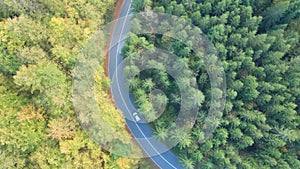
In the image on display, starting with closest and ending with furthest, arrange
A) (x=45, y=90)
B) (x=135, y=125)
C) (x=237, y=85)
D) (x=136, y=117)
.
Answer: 1. (x=45, y=90)
2. (x=237, y=85)
3. (x=136, y=117)
4. (x=135, y=125)

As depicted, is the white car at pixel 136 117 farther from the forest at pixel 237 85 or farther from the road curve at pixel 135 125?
the forest at pixel 237 85

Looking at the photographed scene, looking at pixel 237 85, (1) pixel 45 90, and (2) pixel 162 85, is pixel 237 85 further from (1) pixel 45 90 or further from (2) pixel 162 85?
(1) pixel 45 90

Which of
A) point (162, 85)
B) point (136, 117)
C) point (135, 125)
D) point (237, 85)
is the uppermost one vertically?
point (237, 85)

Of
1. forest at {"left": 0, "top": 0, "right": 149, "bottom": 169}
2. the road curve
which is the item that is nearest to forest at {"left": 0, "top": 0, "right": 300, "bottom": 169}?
forest at {"left": 0, "top": 0, "right": 149, "bottom": 169}

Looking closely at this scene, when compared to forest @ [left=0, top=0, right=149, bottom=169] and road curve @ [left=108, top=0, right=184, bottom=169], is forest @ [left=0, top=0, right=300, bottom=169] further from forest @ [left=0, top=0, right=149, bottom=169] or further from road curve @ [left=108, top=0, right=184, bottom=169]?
road curve @ [left=108, top=0, right=184, bottom=169]

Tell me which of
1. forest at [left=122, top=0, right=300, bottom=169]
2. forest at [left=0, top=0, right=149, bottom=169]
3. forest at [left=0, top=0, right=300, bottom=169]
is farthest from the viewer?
forest at [left=122, top=0, right=300, bottom=169]

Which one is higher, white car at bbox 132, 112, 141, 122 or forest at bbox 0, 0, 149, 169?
forest at bbox 0, 0, 149, 169

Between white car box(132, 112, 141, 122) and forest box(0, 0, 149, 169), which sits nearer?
forest box(0, 0, 149, 169)

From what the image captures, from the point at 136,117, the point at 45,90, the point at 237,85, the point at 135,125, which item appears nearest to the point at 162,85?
the point at 136,117

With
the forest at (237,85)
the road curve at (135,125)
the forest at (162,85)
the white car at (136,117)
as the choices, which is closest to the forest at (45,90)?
the forest at (162,85)
